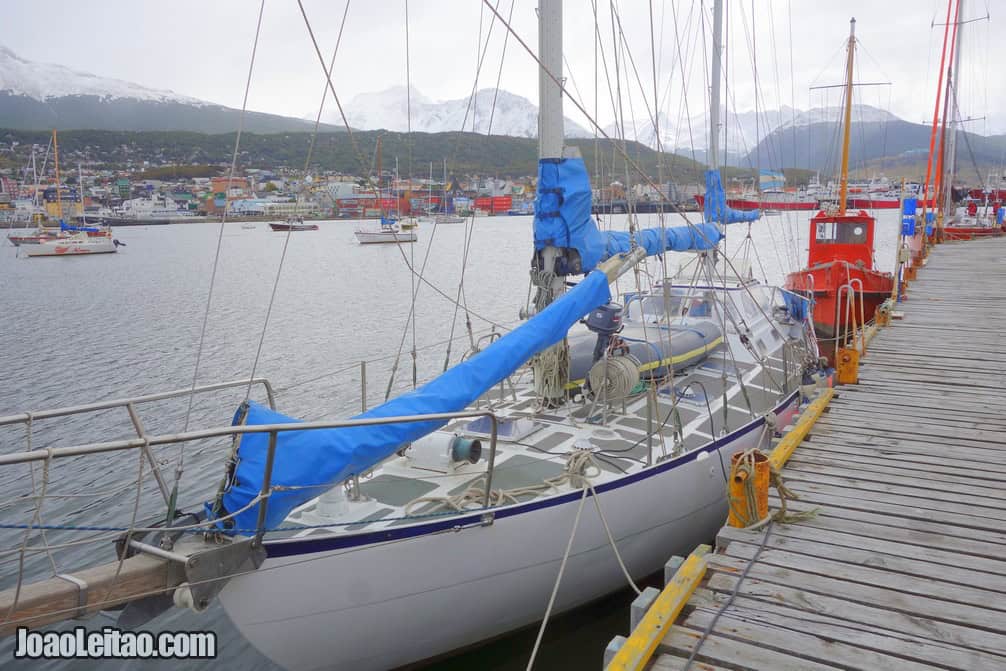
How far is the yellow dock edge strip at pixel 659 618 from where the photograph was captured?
3328 millimetres

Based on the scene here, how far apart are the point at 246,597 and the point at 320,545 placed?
58 cm

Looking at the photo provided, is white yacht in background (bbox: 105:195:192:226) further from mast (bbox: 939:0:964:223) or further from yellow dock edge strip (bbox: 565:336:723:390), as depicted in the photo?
yellow dock edge strip (bbox: 565:336:723:390)

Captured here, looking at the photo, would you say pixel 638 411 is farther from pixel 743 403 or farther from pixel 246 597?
pixel 246 597

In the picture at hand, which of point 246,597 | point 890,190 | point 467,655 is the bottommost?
point 467,655

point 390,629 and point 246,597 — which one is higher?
point 246,597

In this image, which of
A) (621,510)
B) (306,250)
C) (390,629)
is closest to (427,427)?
(390,629)

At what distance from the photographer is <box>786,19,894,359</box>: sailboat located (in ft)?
61.6

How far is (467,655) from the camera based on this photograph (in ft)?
20.2

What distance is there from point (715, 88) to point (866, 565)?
12.3m

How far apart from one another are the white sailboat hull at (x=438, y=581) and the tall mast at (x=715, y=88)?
9.26 m

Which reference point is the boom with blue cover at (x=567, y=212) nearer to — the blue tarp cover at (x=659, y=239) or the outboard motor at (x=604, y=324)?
the blue tarp cover at (x=659, y=239)

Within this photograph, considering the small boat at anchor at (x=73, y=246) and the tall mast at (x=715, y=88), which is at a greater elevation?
the tall mast at (x=715, y=88)

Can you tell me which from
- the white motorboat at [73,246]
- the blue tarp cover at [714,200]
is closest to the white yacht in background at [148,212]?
the white motorboat at [73,246]

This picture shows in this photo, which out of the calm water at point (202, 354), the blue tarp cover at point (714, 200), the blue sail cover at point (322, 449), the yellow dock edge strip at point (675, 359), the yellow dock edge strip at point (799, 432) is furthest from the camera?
the blue tarp cover at point (714, 200)
